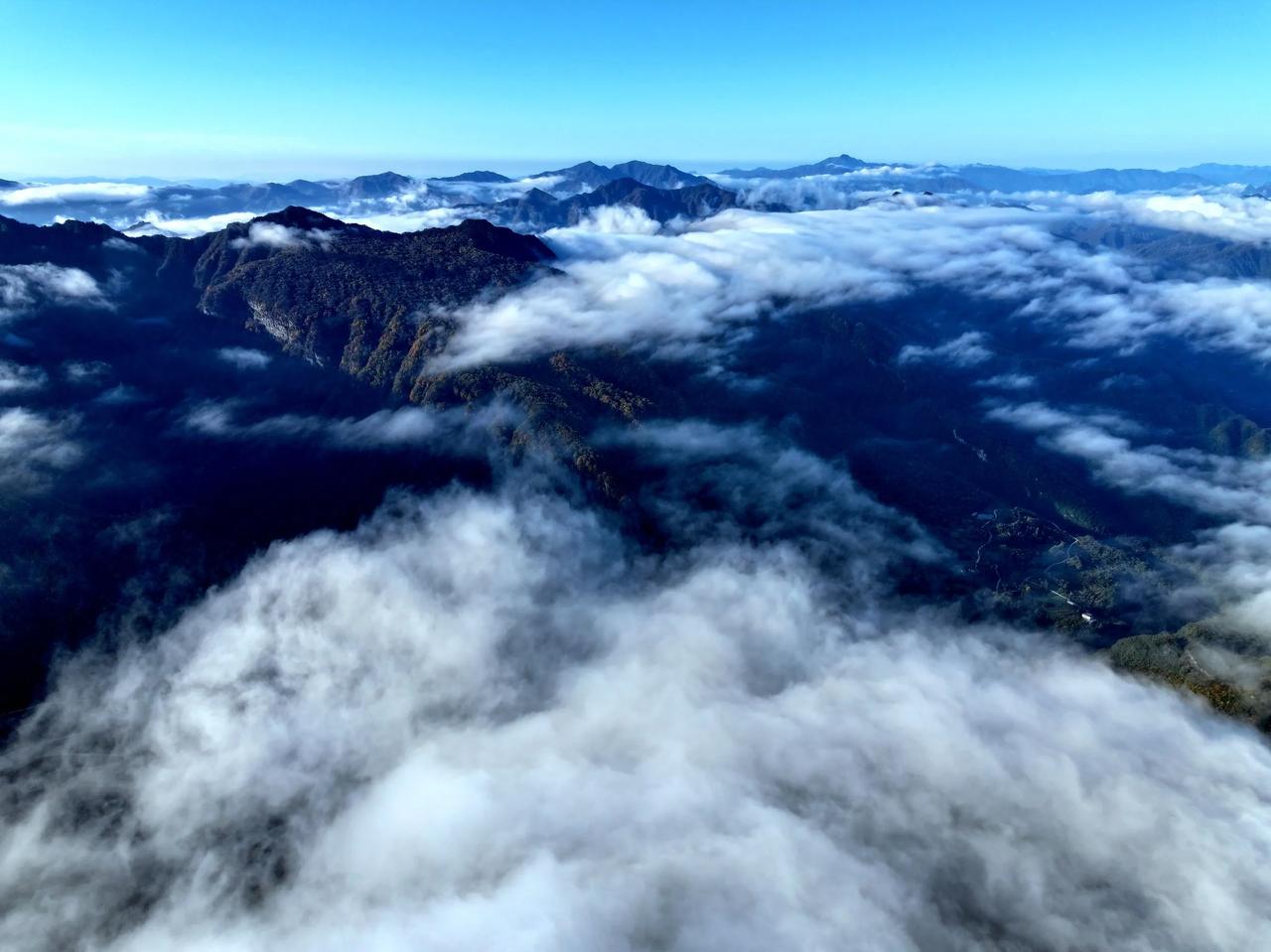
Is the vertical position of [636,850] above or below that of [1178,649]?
below

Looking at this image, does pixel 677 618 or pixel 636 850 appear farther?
pixel 677 618

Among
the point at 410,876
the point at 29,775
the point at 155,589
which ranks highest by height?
the point at 155,589

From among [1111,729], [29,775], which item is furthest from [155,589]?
[1111,729]

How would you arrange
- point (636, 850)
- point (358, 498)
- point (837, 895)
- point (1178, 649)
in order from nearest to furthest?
point (837, 895) < point (636, 850) < point (1178, 649) < point (358, 498)

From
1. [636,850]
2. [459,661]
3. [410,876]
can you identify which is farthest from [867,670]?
[410,876]

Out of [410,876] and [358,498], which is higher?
[358,498]

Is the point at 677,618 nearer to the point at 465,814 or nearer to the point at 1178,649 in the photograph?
the point at 465,814

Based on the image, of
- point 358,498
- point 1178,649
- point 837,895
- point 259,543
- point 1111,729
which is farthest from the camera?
point 358,498

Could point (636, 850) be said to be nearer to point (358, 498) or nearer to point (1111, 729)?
point (1111, 729)

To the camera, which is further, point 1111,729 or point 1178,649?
point 1178,649
